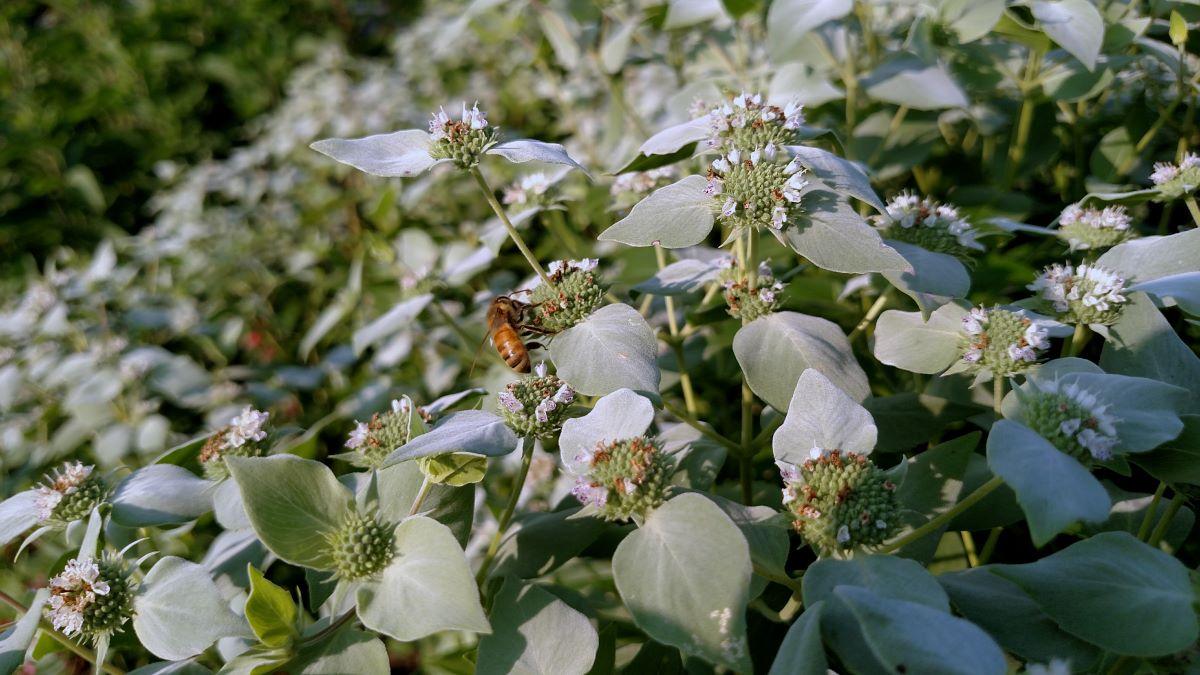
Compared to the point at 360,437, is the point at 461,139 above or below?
above

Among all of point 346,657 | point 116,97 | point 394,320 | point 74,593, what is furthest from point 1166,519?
point 116,97

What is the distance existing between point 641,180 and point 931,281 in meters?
0.58

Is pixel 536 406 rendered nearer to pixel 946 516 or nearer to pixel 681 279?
pixel 681 279

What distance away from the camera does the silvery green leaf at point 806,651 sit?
0.66 m

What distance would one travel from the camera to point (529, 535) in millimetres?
1053

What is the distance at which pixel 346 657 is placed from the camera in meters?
0.86

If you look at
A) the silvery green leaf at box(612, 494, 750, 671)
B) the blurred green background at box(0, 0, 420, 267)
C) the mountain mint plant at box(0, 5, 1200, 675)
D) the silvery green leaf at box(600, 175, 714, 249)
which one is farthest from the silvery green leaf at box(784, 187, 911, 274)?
the blurred green background at box(0, 0, 420, 267)

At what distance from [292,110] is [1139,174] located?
3220 mm

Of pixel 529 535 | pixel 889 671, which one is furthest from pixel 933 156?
pixel 889 671

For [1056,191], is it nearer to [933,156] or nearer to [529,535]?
[933,156]

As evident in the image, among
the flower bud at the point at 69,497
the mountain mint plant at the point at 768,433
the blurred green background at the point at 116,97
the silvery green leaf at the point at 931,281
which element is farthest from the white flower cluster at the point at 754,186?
the blurred green background at the point at 116,97

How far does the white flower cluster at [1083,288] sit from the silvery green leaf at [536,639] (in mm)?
727

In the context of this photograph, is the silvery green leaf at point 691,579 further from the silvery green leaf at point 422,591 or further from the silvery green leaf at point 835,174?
the silvery green leaf at point 835,174

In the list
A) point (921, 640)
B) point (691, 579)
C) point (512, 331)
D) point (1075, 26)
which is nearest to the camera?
point (921, 640)
